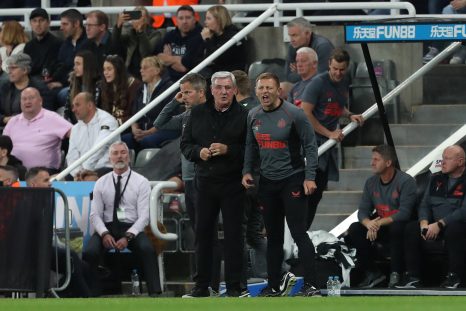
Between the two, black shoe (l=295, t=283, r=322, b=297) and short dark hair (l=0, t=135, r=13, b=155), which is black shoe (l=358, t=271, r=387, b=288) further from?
short dark hair (l=0, t=135, r=13, b=155)

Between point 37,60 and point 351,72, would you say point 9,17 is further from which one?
point 351,72

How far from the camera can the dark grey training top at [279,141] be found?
601 inches

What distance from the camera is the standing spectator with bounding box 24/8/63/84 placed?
837 inches

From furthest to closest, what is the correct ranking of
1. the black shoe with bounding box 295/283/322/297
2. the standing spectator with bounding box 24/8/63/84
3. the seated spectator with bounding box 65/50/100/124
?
the standing spectator with bounding box 24/8/63/84 → the seated spectator with bounding box 65/50/100/124 → the black shoe with bounding box 295/283/322/297

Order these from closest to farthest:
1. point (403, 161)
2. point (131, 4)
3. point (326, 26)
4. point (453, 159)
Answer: point (453, 159), point (403, 161), point (326, 26), point (131, 4)

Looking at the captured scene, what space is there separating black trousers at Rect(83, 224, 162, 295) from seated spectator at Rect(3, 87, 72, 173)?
98.7 inches

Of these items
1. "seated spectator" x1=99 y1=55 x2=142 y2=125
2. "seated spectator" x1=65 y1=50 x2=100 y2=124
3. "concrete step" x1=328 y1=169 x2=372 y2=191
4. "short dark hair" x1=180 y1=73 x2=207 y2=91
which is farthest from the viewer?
"seated spectator" x1=65 y1=50 x2=100 y2=124

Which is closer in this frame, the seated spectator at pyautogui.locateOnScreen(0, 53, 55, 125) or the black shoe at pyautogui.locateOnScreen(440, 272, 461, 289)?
the black shoe at pyautogui.locateOnScreen(440, 272, 461, 289)

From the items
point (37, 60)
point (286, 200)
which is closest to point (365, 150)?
point (286, 200)

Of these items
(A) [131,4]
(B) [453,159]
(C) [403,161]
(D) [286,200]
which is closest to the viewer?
(D) [286,200]

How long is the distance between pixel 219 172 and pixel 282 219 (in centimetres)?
78

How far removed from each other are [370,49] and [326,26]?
2.32 metres

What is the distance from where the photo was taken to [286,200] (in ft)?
50.1

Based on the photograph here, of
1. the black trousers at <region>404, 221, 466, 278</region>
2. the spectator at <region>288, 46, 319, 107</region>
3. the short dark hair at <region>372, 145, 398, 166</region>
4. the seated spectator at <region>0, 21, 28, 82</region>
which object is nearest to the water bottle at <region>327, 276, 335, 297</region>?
the black trousers at <region>404, 221, 466, 278</region>
